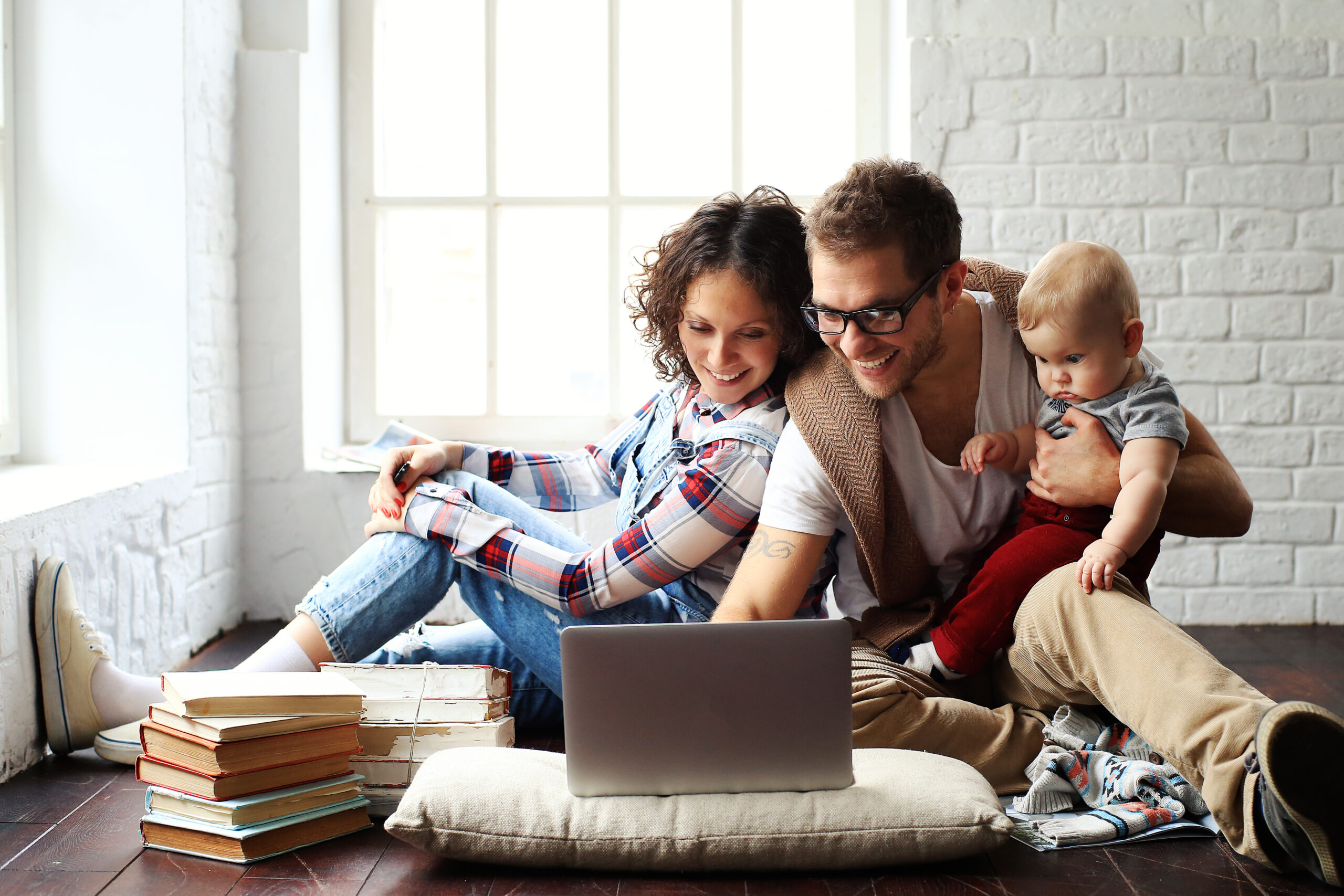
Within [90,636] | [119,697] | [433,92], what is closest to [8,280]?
[90,636]

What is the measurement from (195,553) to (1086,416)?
7.22 ft

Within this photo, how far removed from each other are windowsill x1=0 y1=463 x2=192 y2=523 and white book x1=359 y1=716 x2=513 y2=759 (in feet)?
2.63

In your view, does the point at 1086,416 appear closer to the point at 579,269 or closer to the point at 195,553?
the point at 579,269

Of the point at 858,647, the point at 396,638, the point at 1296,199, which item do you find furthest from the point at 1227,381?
the point at 396,638

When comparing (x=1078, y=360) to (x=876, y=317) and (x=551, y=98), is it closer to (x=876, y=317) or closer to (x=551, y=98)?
(x=876, y=317)

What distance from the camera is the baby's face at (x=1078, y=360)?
5.46 ft

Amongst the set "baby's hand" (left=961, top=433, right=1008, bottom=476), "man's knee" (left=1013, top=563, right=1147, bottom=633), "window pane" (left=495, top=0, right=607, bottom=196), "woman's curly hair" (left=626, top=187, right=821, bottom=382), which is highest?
"window pane" (left=495, top=0, right=607, bottom=196)

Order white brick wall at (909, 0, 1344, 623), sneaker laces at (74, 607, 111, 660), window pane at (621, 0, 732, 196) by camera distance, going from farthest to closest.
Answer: window pane at (621, 0, 732, 196) → white brick wall at (909, 0, 1344, 623) → sneaker laces at (74, 607, 111, 660)

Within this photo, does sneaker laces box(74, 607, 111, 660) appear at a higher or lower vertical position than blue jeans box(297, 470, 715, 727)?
lower

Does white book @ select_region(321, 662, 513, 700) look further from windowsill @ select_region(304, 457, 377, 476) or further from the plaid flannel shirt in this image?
windowsill @ select_region(304, 457, 377, 476)

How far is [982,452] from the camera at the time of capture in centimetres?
174

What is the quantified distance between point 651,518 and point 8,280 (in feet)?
5.97

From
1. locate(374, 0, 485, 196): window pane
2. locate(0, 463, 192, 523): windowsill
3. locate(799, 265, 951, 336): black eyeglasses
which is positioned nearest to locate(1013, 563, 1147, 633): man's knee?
locate(799, 265, 951, 336): black eyeglasses

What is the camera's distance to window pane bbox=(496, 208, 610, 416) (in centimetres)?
335
